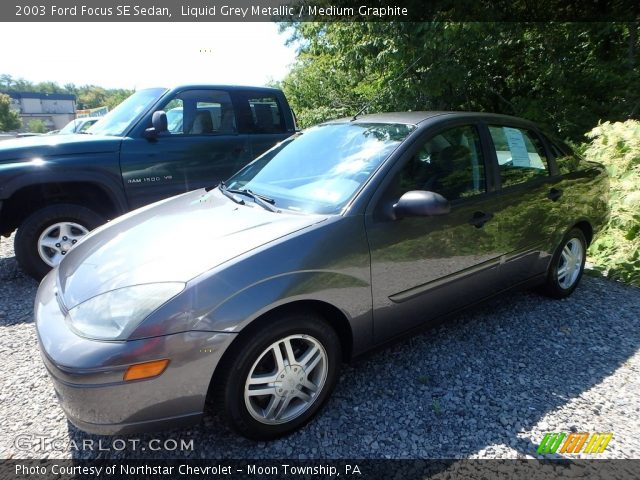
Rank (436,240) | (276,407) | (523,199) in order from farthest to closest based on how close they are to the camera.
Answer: (523,199), (436,240), (276,407)

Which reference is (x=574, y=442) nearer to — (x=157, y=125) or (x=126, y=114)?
(x=157, y=125)

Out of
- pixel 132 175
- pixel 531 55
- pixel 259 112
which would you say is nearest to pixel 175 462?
pixel 132 175

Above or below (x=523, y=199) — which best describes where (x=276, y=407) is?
below

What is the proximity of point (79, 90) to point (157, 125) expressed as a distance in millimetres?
152007

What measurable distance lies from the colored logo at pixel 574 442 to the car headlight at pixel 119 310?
1927 mm

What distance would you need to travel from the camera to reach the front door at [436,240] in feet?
7.77

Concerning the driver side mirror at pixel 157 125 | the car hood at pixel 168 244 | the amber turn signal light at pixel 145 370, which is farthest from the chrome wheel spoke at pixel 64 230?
the amber turn signal light at pixel 145 370

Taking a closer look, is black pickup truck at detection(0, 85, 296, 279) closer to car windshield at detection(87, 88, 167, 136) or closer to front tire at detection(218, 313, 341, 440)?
car windshield at detection(87, 88, 167, 136)

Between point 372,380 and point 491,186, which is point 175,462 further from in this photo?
point 491,186

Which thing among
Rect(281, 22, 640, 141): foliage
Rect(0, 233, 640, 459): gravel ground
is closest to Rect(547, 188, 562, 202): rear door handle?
Rect(0, 233, 640, 459): gravel ground

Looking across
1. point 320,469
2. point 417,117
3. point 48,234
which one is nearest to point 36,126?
point 48,234

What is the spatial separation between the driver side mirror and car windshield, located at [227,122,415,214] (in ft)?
5.74

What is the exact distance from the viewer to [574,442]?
6.97 ft

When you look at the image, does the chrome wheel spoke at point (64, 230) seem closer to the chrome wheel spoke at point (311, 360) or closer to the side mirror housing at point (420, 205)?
the chrome wheel spoke at point (311, 360)
